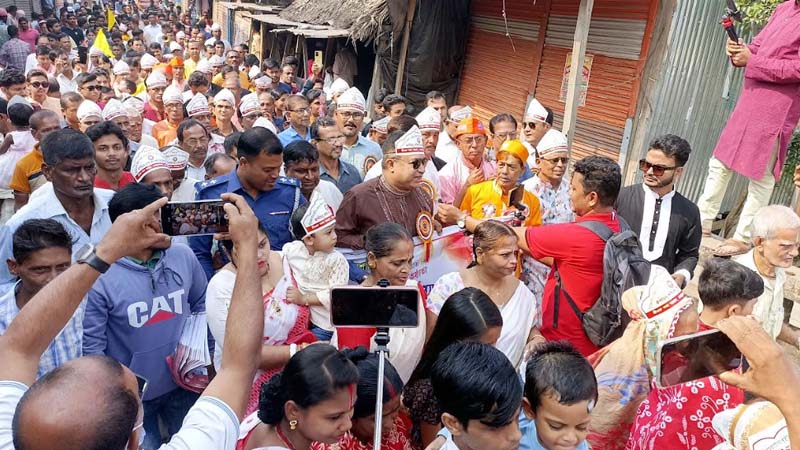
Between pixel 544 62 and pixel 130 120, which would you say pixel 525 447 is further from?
pixel 544 62

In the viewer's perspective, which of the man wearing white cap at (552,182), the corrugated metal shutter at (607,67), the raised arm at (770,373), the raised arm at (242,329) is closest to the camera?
the raised arm at (770,373)

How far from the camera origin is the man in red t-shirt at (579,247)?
11.0ft

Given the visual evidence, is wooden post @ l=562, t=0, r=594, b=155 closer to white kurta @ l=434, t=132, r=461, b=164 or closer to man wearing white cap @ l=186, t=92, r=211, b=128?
white kurta @ l=434, t=132, r=461, b=164

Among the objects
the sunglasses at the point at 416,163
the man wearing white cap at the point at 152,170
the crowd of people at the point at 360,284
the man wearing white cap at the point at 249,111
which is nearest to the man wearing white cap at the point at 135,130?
the crowd of people at the point at 360,284

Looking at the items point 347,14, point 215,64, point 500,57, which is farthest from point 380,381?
point 215,64

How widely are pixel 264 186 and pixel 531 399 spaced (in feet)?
7.50

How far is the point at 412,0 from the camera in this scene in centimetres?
1016

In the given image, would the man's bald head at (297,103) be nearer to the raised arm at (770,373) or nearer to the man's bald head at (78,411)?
the man's bald head at (78,411)

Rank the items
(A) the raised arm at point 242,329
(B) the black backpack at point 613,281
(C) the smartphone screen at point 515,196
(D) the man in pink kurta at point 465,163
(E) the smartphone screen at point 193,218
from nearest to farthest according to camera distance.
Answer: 1. (A) the raised arm at point 242,329
2. (E) the smartphone screen at point 193,218
3. (B) the black backpack at point 613,281
4. (C) the smartphone screen at point 515,196
5. (D) the man in pink kurta at point 465,163

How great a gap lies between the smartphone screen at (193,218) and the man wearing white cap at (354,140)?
3.43m

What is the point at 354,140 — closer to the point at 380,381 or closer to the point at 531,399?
the point at 531,399

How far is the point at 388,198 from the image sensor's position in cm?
397

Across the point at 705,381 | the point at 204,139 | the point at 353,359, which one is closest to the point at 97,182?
the point at 204,139

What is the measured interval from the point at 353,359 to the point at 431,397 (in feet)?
1.22
